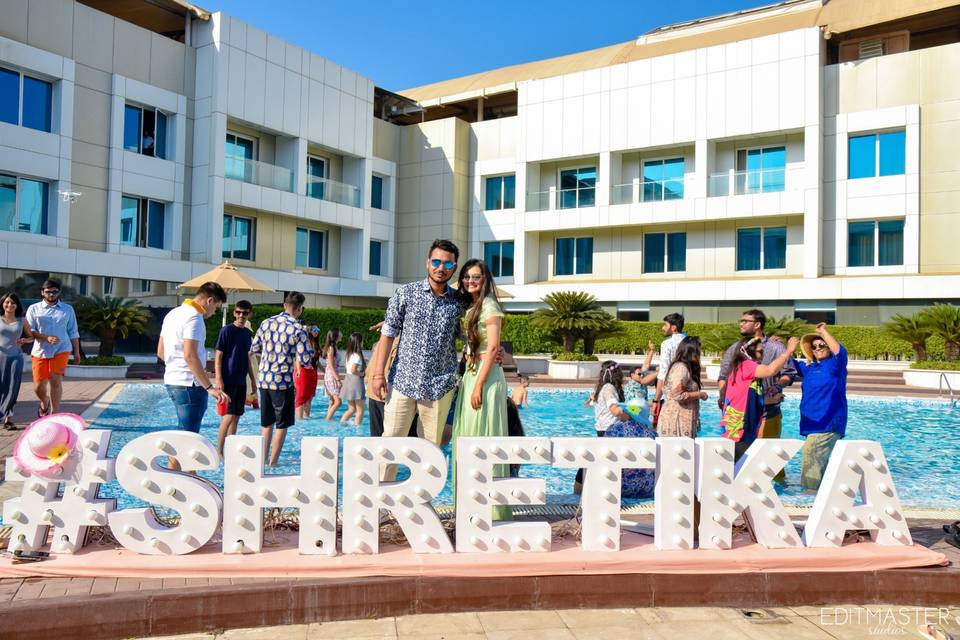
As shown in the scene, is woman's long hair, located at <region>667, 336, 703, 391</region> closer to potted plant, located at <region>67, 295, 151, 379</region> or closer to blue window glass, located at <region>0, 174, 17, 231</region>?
potted plant, located at <region>67, 295, 151, 379</region>

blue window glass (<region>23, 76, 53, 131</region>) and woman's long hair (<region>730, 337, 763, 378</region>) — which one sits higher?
blue window glass (<region>23, 76, 53, 131</region>)

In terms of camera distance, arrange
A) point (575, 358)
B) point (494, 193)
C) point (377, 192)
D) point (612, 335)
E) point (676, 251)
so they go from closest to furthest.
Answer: point (575, 358) → point (612, 335) → point (676, 251) → point (494, 193) → point (377, 192)

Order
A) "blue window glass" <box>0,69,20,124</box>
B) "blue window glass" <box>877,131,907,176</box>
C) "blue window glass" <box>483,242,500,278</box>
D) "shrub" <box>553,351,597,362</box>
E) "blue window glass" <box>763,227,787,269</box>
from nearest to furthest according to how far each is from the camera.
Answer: "blue window glass" <box>0,69,20,124</box> → "shrub" <box>553,351,597,362</box> → "blue window glass" <box>877,131,907,176</box> → "blue window glass" <box>763,227,787,269</box> → "blue window glass" <box>483,242,500,278</box>

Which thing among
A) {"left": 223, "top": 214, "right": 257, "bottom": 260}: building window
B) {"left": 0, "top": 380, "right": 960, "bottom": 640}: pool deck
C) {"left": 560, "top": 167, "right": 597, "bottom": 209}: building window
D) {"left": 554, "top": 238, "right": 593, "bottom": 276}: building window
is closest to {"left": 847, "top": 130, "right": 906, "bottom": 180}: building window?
{"left": 560, "top": 167, "right": 597, "bottom": 209}: building window

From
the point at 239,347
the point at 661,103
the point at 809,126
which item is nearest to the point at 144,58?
the point at 661,103

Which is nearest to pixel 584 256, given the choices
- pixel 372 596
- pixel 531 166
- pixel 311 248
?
pixel 531 166

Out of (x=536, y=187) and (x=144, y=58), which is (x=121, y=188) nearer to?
(x=144, y=58)

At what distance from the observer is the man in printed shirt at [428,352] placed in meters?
4.77

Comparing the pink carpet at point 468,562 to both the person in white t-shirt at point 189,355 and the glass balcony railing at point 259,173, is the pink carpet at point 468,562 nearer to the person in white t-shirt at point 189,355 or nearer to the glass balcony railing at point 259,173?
the person in white t-shirt at point 189,355

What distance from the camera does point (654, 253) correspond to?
3020cm

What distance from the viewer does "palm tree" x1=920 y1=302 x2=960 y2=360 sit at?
1888cm

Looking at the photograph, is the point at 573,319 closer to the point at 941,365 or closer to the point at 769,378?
the point at 941,365

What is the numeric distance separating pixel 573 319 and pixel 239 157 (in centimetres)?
1374

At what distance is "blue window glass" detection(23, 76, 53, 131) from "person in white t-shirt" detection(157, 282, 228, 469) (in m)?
19.1
